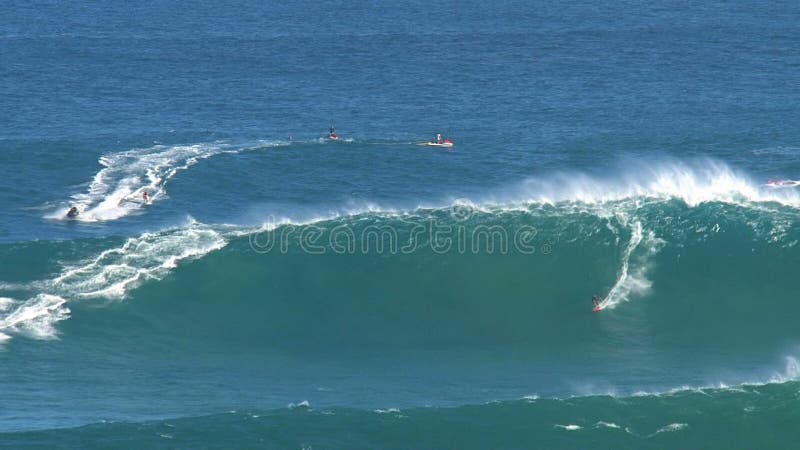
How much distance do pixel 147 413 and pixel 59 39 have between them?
99.0 m

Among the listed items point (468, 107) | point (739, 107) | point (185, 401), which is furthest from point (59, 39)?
point (185, 401)

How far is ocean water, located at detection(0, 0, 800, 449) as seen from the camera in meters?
92.1

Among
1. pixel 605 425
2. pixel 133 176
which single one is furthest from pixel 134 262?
pixel 605 425

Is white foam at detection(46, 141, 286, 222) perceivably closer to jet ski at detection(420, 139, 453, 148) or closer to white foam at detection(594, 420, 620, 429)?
jet ski at detection(420, 139, 453, 148)

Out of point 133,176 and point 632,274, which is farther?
point 133,176

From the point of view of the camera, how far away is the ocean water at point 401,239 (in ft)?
302

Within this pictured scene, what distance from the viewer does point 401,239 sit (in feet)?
386

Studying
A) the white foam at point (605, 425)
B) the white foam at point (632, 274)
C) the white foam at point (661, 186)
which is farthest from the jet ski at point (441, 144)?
the white foam at point (605, 425)

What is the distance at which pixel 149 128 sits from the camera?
491 feet

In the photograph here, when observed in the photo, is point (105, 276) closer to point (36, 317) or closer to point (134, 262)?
point (134, 262)

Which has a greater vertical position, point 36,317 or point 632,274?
point 632,274

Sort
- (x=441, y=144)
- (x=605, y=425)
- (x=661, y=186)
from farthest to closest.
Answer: (x=441, y=144), (x=661, y=186), (x=605, y=425)

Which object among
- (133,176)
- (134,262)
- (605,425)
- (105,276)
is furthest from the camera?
(133,176)

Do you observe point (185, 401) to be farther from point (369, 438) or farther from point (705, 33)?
point (705, 33)
